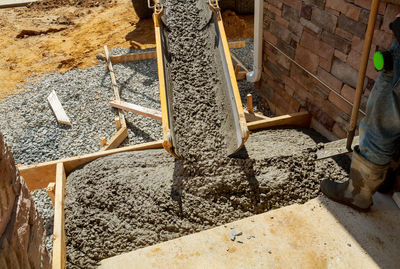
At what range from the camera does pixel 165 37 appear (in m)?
4.15

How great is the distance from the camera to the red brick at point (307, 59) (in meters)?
3.59

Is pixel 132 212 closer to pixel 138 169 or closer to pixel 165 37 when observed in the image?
pixel 138 169

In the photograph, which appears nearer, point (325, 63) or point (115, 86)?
point (325, 63)

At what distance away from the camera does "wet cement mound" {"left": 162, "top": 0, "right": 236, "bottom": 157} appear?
3281 mm

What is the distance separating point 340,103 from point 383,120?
1317 millimetres

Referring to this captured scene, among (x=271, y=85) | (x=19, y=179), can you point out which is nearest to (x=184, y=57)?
(x=271, y=85)

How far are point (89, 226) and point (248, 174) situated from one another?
1533mm

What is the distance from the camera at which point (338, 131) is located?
349 centimetres

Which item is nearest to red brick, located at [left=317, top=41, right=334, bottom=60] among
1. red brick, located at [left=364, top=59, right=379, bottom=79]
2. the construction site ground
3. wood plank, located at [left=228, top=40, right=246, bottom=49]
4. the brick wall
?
the brick wall

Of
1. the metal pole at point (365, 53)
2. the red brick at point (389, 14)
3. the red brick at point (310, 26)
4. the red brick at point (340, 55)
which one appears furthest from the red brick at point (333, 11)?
the metal pole at point (365, 53)

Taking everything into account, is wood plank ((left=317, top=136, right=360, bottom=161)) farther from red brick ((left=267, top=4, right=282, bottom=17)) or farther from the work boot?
red brick ((left=267, top=4, right=282, bottom=17))

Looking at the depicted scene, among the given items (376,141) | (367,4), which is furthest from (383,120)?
(367,4)

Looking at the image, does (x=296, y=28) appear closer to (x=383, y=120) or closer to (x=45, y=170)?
(x=383, y=120)

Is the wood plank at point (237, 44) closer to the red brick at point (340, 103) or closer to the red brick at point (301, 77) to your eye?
the red brick at point (301, 77)
